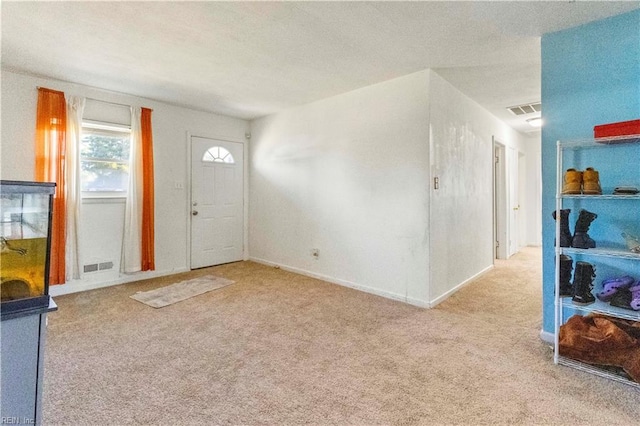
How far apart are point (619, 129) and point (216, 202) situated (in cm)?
477

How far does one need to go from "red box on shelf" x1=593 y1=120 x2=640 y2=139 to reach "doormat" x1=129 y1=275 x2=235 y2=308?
3916mm

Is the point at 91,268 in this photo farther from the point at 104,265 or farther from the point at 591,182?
the point at 591,182

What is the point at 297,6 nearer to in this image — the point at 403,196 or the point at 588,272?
the point at 403,196

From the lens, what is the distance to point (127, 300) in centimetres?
346

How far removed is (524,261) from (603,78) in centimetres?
382

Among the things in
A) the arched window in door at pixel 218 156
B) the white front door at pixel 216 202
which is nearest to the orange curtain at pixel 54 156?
the white front door at pixel 216 202

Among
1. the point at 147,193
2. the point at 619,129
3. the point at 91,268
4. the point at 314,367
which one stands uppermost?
the point at 619,129

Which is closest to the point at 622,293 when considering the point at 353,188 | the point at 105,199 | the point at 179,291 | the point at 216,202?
the point at 353,188

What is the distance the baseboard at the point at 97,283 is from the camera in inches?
142

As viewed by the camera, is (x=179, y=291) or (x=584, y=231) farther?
(x=179, y=291)

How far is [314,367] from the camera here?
2096 mm

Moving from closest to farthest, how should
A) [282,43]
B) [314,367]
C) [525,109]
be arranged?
[314,367] < [282,43] < [525,109]

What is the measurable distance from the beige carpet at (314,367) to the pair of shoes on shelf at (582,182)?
1.18 meters

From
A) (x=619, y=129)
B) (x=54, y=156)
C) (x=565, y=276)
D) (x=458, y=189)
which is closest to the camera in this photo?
(x=619, y=129)
